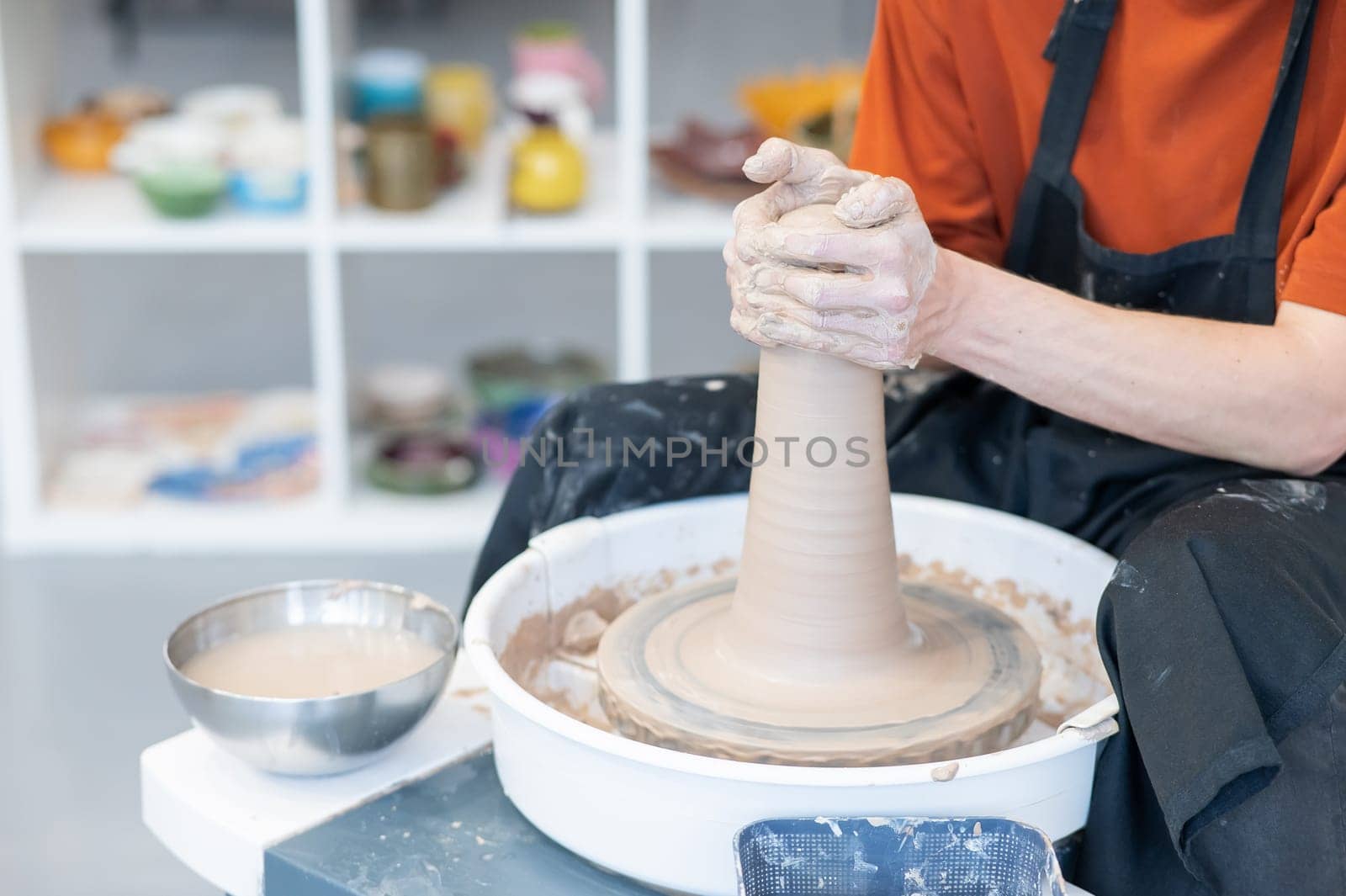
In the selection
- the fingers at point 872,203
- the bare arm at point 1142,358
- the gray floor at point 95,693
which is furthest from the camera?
the gray floor at point 95,693

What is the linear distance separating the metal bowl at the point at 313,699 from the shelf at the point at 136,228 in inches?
66.2

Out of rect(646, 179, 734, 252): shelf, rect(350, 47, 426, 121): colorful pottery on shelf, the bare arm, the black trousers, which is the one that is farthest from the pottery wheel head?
rect(350, 47, 426, 121): colorful pottery on shelf

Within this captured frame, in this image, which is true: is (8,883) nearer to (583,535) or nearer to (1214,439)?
(583,535)

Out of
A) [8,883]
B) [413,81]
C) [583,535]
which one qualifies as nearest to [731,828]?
[583,535]

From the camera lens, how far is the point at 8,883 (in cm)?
208

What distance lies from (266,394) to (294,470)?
23.0 inches

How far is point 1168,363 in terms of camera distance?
1411 mm

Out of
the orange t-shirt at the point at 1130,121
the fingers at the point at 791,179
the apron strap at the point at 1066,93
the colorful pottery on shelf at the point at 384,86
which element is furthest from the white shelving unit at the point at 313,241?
the fingers at the point at 791,179

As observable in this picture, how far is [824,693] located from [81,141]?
261 centimetres

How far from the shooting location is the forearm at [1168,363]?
1.40 metres

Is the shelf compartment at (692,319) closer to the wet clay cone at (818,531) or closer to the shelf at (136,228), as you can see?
the shelf at (136,228)

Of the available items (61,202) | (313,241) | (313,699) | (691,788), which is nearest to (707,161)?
(313,241)

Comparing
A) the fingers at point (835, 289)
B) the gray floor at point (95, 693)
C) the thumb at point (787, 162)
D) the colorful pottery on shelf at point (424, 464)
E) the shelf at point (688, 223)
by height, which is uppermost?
the thumb at point (787, 162)

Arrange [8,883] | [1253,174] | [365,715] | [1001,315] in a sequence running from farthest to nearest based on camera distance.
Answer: [8,883] → [1253,174] → [1001,315] → [365,715]
